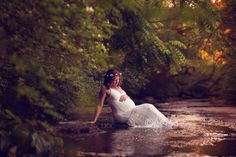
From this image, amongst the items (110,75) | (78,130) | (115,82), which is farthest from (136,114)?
(78,130)

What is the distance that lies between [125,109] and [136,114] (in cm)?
33

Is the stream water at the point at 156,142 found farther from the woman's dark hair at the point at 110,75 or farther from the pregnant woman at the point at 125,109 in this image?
the woman's dark hair at the point at 110,75

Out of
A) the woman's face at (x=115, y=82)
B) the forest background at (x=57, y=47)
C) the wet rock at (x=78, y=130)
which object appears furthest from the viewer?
the woman's face at (x=115, y=82)

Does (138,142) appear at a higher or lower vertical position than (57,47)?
lower

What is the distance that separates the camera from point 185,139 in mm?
10852

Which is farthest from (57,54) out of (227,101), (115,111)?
(227,101)

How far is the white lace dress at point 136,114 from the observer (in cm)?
1339

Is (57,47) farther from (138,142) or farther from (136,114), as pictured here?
(136,114)

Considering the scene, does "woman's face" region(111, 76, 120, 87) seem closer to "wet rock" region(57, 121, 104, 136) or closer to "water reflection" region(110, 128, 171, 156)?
"water reflection" region(110, 128, 171, 156)

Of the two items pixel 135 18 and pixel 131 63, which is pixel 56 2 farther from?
pixel 131 63

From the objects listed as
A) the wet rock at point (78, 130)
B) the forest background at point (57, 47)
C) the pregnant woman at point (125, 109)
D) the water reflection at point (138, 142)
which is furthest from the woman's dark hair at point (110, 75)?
the wet rock at point (78, 130)

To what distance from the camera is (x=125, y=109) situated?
13.9 m

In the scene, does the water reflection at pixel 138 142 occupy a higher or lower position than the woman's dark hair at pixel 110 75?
lower

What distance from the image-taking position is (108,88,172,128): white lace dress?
1339cm
